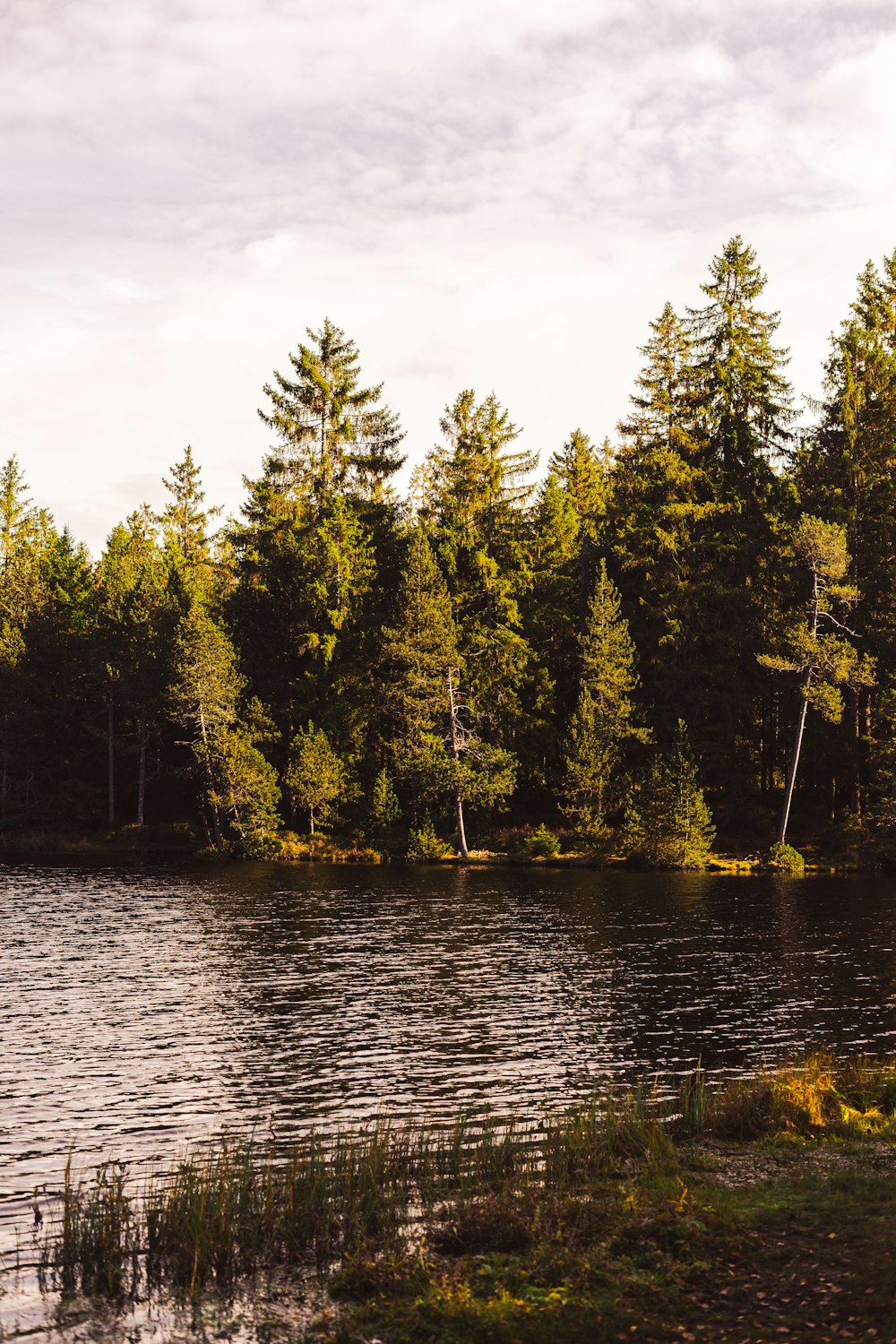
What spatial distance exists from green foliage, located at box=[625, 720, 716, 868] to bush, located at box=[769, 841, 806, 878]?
3.65 m

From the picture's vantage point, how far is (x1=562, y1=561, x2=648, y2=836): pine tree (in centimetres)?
6169

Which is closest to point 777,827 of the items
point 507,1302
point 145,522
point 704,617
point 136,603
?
point 704,617

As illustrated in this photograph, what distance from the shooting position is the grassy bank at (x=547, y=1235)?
28.6ft

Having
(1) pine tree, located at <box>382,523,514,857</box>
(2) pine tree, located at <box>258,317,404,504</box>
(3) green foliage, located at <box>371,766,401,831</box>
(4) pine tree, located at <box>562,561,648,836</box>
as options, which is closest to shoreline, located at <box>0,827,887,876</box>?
(3) green foliage, located at <box>371,766,401,831</box>

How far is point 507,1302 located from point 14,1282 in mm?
5229

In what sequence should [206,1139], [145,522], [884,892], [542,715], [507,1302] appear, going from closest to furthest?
[507,1302]
[206,1139]
[884,892]
[542,715]
[145,522]

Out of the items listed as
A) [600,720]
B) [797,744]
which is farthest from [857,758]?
[600,720]

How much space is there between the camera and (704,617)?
66875 mm

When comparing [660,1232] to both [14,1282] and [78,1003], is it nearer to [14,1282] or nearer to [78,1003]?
[14,1282]

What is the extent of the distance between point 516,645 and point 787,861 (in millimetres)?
22823

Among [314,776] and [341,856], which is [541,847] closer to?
[341,856]

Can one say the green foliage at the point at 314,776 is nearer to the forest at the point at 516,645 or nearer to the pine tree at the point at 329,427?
the forest at the point at 516,645

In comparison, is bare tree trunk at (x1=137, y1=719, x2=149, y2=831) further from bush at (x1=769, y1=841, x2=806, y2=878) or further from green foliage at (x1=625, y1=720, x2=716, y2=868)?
bush at (x1=769, y1=841, x2=806, y2=878)

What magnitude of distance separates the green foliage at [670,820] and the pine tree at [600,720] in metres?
3.81
